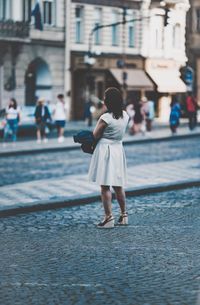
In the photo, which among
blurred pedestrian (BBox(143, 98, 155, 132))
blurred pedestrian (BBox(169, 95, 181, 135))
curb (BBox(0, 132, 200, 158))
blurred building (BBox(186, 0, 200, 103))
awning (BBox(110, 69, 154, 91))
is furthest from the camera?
blurred building (BBox(186, 0, 200, 103))

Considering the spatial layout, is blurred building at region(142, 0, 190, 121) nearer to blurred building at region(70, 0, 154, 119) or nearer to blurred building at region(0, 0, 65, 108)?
blurred building at region(70, 0, 154, 119)

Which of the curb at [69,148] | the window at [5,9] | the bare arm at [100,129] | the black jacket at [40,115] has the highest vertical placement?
the window at [5,9]

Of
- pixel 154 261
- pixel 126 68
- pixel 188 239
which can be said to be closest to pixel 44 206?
pixel 188 239

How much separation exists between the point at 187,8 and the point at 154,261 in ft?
167

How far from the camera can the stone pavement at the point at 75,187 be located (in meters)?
12.7

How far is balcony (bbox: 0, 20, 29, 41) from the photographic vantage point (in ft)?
139

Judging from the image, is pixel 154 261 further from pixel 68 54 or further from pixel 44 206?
pixel 68 54

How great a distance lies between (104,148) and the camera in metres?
10.7

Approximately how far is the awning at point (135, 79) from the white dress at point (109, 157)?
129 ft

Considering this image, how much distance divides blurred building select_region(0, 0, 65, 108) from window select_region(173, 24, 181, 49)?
39.3ft

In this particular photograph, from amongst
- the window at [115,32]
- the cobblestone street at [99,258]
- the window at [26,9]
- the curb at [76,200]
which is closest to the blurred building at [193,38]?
the window at [115,32]

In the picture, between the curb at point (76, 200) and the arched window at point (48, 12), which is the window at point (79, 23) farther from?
the curb at point (76, 200)

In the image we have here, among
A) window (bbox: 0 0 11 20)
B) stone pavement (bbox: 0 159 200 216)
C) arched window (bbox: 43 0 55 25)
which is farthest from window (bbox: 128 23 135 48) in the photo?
stone pavement (bbox: 0 159 200 216)

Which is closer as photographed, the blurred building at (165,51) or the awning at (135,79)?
the awning at (135,79)
